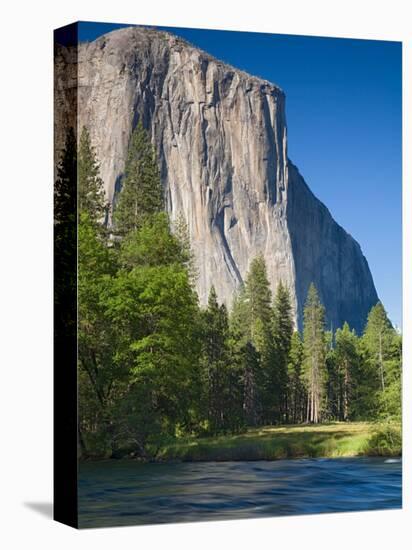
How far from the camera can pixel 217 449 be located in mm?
19016

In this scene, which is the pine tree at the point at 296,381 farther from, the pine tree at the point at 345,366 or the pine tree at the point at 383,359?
the pine tree at the point at 383,359

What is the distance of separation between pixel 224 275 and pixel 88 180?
228 cm

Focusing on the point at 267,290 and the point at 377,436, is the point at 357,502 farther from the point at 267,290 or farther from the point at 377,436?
the point at 267,290

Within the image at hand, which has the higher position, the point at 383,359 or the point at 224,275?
the point at 224,275

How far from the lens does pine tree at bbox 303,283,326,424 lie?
20.0 meters

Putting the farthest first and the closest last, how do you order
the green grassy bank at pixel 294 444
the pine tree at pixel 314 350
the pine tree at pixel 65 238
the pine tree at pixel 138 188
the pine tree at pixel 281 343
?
the pine tree at pixel 314 350
the pine tree at pixel 281 343
the green grassy bank at pixel 294 444
the pine tree at pixel 138 188
the pine tree at pixel 65 238

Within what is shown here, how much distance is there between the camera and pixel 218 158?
759 inches

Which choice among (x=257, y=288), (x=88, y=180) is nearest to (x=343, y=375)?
(x=257, y=288)

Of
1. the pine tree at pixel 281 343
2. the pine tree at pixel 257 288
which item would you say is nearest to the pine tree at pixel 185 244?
the pine tree at pixel 257 288

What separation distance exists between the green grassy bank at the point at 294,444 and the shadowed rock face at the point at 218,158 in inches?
53.5

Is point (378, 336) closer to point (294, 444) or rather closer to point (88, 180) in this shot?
point (294, 444)

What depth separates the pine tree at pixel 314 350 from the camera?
19984mm

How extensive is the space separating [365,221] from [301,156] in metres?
1.27

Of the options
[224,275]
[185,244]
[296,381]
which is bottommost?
[296,381]
